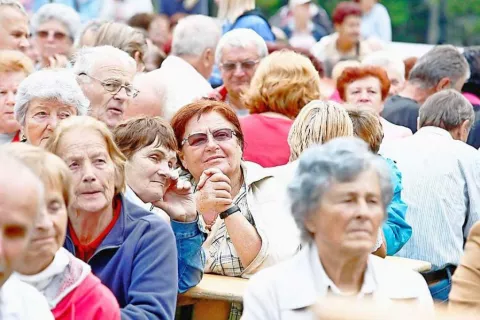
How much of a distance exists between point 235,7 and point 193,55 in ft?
4.59

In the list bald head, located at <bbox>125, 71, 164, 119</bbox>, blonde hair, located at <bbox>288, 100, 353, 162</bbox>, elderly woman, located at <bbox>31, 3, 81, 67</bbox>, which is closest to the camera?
blonde hair, located at <bbox>288, 100, 353, 162</bbox>

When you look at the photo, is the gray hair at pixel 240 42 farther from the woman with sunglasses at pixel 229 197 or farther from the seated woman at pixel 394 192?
the woman with sunglasses at pixel 229 197

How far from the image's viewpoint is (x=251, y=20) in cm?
1048

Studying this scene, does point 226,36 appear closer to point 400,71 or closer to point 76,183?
point 400,71

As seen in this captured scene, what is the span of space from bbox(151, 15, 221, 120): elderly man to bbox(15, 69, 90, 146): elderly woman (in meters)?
2.16

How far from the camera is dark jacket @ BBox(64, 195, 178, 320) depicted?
16.9 ft

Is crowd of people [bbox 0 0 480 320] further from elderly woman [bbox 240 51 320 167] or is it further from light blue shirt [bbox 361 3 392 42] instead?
light blue shirt [bbox 361 3 392 42]

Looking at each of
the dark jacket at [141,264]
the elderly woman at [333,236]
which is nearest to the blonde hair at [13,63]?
the dark jacket at [141,264]

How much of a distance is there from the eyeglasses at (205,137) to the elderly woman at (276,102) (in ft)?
4.02

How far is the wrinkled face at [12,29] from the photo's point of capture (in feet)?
28.9

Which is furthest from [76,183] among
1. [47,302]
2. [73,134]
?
[47,302]

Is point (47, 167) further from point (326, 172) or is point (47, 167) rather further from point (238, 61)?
point (238, 61)

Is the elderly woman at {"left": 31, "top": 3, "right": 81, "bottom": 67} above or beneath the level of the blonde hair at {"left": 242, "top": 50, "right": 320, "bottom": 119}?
beneath

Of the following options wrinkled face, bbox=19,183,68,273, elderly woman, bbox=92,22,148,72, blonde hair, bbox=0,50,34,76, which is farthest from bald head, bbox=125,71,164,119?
wrinkled face, bbox=19,183,68,273
